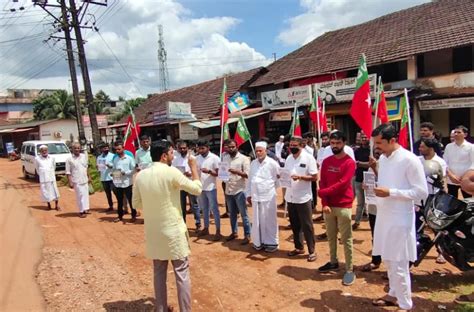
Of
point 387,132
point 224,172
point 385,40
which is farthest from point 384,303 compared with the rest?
point 385,40

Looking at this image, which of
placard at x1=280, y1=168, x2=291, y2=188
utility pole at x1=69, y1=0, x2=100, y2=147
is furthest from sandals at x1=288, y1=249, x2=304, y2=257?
utility pole at x1=69, y1=0, x2=100, y2=147

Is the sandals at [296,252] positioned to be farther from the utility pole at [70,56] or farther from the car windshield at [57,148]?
the car windshield at [57,148]

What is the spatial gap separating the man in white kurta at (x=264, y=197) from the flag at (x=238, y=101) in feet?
51.4

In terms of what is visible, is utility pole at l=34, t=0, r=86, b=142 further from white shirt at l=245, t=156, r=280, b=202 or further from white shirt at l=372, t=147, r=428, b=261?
white shirt at l=372, t=147, r=428, b=261

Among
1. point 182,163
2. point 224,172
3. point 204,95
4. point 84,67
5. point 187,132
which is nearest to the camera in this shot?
point 224,172

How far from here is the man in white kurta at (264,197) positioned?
5.78 m

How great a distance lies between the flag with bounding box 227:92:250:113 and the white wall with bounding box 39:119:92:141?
1753 centimetres

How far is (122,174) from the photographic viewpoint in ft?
27.7

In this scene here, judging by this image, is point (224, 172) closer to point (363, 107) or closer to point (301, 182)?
point (301, 182)

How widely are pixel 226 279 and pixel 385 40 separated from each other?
16065 millimetres

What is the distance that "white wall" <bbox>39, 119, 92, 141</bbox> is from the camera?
112 feet

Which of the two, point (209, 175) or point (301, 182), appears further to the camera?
point (209, 175)

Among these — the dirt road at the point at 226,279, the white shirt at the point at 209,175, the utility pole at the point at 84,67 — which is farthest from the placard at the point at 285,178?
the utility pole at the point at 84,67

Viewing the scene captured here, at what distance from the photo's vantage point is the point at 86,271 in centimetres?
550
